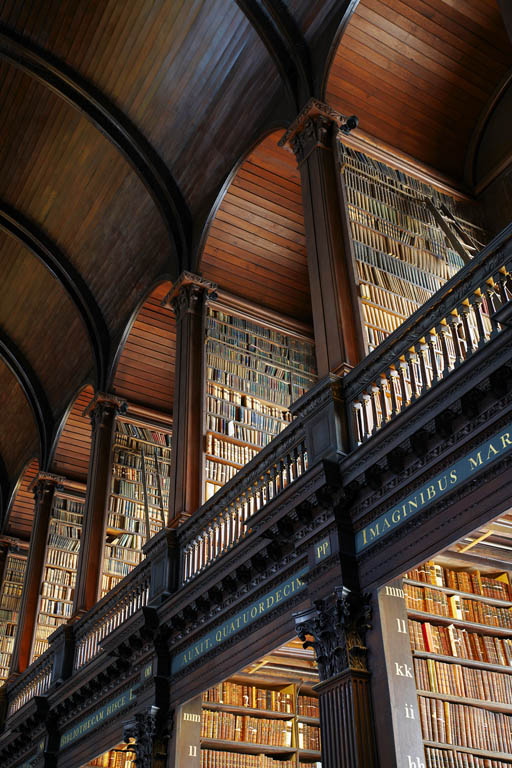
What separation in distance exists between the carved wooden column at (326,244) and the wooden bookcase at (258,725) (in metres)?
2.82

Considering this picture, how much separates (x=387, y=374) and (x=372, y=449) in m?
0.50

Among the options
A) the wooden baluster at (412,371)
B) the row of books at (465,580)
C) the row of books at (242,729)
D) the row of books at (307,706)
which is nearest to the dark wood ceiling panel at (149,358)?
the row of books at (307,706)

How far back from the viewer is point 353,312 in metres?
5.87

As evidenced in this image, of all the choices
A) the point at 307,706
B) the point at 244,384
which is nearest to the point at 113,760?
the point at 307,706

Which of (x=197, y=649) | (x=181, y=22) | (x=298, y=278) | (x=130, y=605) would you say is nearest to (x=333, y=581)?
(x=197, y=649)

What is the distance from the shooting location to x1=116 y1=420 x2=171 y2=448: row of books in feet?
34.4

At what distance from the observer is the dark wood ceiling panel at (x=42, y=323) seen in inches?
445

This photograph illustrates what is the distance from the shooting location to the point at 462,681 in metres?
4.83

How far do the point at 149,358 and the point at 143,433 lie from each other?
1.03 meters

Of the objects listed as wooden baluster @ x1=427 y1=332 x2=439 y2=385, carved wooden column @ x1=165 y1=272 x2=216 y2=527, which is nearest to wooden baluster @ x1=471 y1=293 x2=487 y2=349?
wooden baluster @ x1=427 y1=332 x2=439 y2=385

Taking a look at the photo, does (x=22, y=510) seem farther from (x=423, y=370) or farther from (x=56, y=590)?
(x=423, y=370)

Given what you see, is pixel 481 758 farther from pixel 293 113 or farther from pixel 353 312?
pixel 293 113

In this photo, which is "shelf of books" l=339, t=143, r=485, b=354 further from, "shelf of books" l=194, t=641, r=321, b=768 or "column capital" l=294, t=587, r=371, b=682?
"shelf of books" l=194, t=641, r=321, b=768

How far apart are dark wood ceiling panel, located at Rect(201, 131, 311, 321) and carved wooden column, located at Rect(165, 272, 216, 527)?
1.35 feet
